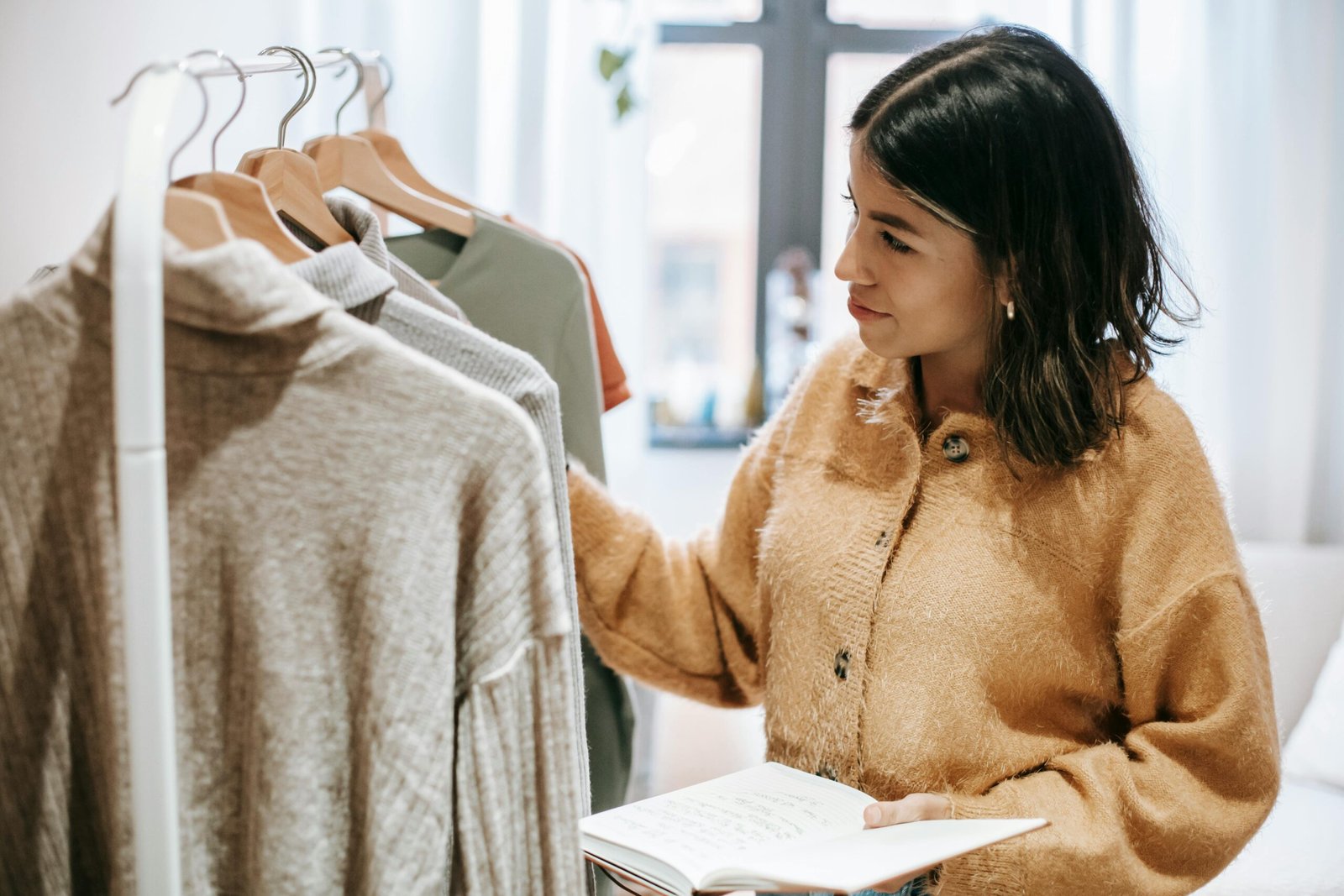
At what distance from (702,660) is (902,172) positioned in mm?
614

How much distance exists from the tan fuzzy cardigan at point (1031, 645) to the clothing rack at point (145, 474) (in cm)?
65

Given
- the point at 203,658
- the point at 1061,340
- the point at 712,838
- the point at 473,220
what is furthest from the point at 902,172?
the point at 203,658

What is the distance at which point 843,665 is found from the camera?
108 centimetres

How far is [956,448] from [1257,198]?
169 cm

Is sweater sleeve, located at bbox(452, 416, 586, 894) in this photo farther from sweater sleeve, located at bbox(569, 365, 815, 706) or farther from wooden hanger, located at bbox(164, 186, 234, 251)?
sweater sleeve, located at bbox(569, 365, 815, 706)

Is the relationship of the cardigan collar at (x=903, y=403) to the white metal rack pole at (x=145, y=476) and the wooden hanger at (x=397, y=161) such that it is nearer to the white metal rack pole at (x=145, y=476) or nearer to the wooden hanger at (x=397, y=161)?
the wooden hanger at (x=397, y=161)

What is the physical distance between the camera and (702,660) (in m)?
1.30

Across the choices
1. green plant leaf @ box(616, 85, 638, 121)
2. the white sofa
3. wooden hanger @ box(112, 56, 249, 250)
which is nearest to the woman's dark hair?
wooden hanger @ box(112, 56, 249, 250)

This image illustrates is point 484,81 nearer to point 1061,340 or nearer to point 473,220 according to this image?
point 473,220

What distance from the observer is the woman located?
999mm

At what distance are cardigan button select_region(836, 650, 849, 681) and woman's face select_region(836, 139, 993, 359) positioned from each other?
1.00 feet

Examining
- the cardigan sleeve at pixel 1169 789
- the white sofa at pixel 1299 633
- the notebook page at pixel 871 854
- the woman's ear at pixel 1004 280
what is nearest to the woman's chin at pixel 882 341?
the woman's ear at pixel 1004 280

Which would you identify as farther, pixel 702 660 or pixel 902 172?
pixel 702 660

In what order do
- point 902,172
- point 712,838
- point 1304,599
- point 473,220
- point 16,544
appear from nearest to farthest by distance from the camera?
point 16,544 < point 712,838 < point 902,172 < point 473,220 < point 1304,599
